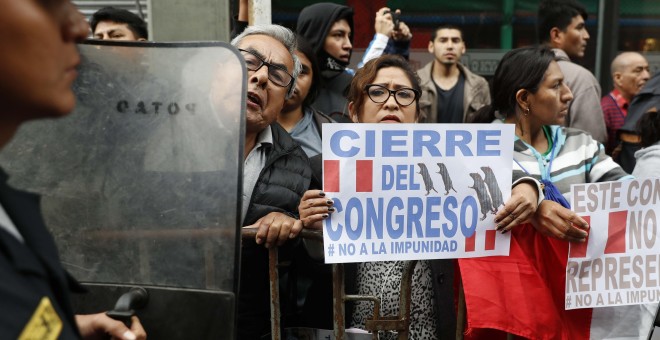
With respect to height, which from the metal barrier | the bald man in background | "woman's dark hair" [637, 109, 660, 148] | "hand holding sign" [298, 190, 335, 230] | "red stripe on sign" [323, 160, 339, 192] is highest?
the bald man in background

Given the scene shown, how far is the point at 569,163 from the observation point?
139 inches

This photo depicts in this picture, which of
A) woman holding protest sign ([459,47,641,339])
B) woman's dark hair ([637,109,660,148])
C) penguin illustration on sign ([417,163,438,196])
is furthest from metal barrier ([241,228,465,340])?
woman's dark hair ([637,109,660,148])

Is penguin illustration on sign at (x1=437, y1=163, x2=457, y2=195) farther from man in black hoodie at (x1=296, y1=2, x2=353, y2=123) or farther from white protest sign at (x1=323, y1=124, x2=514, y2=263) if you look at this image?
man in black hoodie at (x1=296, y1=2, x2=353, y2=123)

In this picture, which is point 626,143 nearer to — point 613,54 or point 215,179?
point 613,54

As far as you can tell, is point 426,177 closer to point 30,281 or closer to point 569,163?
point 569,163

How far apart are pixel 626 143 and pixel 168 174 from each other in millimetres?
4728

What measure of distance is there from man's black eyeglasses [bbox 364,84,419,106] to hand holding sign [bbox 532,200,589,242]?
78 cm

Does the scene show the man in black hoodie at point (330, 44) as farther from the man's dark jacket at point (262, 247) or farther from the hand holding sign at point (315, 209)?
the hand holding sign at point (315, 209)

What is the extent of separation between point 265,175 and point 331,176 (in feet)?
1.03

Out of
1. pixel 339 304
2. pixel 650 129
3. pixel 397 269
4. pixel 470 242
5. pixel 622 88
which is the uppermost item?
pixel 622 88

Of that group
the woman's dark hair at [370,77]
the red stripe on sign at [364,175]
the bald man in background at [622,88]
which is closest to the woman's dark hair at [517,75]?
the woman's dark hair at [370,77]

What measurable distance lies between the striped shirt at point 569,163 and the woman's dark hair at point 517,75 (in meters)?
0.29

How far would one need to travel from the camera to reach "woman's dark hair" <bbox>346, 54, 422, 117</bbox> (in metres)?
3.59

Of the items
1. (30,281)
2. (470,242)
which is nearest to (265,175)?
(470,242)
